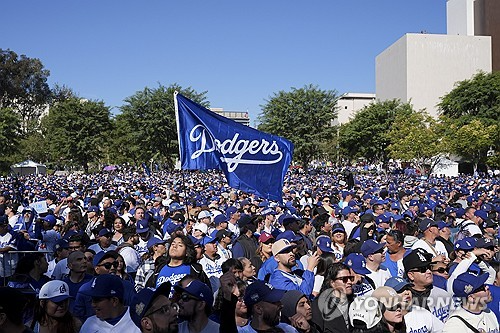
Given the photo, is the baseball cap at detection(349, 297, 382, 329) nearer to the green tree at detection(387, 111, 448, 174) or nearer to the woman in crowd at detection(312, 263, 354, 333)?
the woman in crowd at detection(312, 263, 354, 333)

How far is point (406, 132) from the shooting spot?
51.5m

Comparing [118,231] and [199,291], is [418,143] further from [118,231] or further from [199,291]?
[199,291]

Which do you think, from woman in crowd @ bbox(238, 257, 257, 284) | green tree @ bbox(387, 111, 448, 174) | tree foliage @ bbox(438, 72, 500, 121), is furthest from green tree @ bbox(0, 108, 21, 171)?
tree foliage @ bbox(438, 72, 500, 121)

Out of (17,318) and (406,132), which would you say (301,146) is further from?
(17,318)

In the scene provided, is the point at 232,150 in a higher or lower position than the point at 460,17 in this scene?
lower

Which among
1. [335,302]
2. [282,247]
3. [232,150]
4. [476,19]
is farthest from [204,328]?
[476,19]

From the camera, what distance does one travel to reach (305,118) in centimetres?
5684

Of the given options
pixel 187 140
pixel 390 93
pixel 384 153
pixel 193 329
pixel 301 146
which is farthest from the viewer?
pixel 390 93

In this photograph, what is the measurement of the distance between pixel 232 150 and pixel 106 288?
519cm

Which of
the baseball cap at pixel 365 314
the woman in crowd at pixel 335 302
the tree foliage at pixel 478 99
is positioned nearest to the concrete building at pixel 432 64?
the tree foliage at pixel 478 99

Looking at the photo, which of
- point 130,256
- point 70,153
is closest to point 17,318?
point 130,256

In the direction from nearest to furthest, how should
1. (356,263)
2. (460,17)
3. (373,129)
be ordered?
1. (356,263)
2. (373,129)
3. (460,17)

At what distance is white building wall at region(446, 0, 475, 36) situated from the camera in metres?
80.8

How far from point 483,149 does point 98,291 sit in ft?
166
